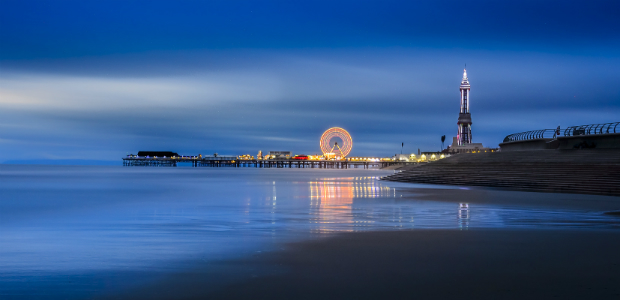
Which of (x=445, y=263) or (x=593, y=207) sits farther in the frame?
(x=593, y=207)

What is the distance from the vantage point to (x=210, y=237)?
11.9 meters

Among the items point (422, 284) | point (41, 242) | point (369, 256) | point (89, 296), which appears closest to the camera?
point (89, 296)

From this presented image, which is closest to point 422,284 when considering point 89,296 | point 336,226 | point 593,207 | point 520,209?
point 89,296

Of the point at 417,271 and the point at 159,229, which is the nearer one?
the point at 417,271

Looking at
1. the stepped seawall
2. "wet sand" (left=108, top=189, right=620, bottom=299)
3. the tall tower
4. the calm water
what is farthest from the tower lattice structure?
"wet sand" (left=108, top=189, right=620, bottom=299)

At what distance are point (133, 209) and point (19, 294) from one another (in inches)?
536

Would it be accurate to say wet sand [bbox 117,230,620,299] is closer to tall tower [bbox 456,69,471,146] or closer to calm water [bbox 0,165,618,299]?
calm water [bbox 0,165,618,299]

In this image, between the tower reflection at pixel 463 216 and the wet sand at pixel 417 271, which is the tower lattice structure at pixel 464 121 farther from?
the wet sand at pixel 417 271

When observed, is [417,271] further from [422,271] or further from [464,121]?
[464,121]

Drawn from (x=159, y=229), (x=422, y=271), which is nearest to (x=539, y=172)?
(x=159, y=229)

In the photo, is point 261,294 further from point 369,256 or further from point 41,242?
point 41,242

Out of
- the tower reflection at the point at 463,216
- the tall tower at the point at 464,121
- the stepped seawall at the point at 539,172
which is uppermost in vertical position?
the tall tower at the point at 464,121

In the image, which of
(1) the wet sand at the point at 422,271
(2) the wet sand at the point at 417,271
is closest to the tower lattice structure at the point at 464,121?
(2) the wet sand at the point at 417,271

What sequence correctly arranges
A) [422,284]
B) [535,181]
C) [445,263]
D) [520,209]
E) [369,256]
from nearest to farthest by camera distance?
1. [422,284]
2. [445,263]
3. [369,256]
4. [520,209]
5. [535,181]
